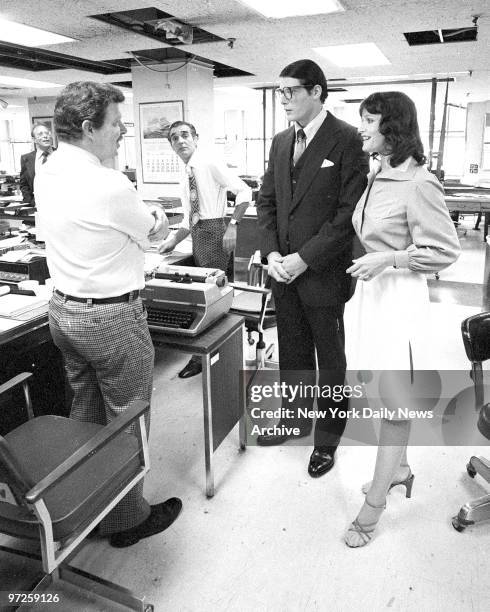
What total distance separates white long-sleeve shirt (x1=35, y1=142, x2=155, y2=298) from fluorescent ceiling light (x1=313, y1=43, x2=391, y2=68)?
455 cm

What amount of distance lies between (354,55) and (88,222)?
5.36 m

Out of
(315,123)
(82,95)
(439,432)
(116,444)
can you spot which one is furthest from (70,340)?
(439,432)

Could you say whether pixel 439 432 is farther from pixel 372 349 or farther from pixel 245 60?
pixel 245 60

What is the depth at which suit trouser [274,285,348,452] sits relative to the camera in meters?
2.30

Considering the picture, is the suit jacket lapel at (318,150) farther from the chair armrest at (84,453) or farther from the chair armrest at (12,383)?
the chair armrest at (12,383)

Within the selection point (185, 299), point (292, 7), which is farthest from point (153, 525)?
point (292, 7)

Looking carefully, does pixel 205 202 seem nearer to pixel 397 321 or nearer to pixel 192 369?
pixel 192 369

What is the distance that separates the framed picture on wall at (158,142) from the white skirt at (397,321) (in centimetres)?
495

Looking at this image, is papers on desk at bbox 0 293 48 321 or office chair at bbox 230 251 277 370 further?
office chair at bbox 230 251 277 370

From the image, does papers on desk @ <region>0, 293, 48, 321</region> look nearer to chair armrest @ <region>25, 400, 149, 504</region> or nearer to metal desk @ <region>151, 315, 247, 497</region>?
metal desk @ <region>151, 315, 247, 497</region>

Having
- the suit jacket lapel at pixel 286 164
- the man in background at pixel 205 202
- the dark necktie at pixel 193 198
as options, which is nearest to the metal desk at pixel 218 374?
the suit jacket lapel at pixel 286 164

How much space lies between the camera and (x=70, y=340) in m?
1.71

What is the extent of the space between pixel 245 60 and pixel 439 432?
4910 millimetres

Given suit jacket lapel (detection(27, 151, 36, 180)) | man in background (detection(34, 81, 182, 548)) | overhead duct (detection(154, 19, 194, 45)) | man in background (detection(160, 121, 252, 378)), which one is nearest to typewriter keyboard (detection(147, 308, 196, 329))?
man in background (detection(34, 81, 182, 548))
